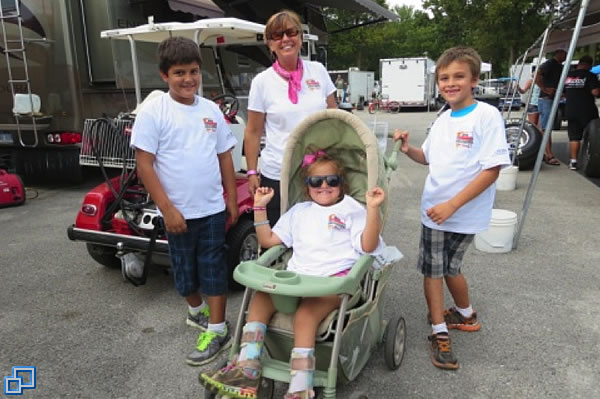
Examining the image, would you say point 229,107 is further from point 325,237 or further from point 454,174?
point 454,174

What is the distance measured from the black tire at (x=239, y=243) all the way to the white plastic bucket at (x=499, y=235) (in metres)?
2.32

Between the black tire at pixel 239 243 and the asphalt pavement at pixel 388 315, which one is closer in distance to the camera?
the asphalt pavement at pixel 388 315

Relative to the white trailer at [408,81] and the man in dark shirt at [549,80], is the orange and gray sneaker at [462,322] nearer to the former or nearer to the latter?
the man in dark shirt at [549,80]

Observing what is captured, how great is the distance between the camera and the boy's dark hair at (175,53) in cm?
278

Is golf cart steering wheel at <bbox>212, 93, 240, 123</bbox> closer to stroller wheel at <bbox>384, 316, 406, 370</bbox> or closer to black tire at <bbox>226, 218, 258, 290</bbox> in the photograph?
black tire at <bbox>226, 218, 258, 290</bbox>

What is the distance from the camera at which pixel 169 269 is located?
4.32 m

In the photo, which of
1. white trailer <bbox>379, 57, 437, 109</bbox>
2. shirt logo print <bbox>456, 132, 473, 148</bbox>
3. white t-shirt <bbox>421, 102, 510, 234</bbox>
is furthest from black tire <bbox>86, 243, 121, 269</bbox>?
white trailer <bbox>379, 57, 437, 109</bbox>

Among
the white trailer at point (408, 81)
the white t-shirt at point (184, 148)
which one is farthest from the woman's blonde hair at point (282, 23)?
the white trailer at point (408, 81)

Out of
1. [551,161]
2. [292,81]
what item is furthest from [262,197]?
[551,161]

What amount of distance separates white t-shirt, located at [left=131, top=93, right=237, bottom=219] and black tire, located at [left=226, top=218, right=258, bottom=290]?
2.56ft

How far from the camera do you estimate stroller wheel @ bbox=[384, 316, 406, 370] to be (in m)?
2.85

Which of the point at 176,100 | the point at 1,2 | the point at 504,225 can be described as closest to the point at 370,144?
the point at 176,100

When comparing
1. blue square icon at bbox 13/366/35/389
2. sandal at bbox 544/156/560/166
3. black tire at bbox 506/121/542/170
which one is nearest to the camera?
blue square icon at bbox 13/366/35/389

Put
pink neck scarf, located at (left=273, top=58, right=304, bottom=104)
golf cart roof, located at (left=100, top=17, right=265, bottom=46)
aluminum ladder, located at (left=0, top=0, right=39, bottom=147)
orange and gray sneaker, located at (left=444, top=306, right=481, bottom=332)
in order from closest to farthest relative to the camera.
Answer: pink neck scarf, located at (left=273, top=58, right=304, bottom=104), orange and gray sneaker, located at (left=444, top=306, right=481, bottom=332), golf cart roof, located at (left=100, top=17, right=265, bottom=46), aluminum ladder, located at (left=0, top=0, right=39, bottom=147)
